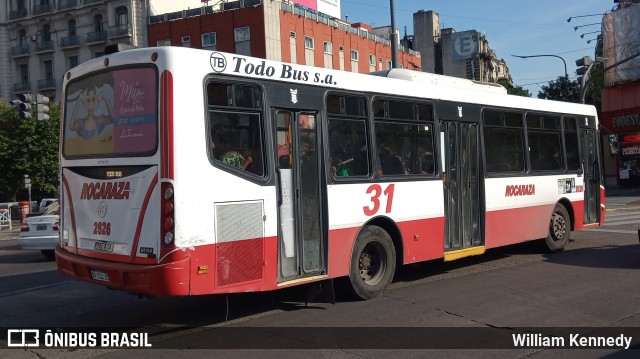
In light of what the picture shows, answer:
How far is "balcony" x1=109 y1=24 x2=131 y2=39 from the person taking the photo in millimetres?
51000

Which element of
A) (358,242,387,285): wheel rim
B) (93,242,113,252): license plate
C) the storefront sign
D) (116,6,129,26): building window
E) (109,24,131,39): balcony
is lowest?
(358,242,387,285): wheel rim

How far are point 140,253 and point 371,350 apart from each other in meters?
2.56

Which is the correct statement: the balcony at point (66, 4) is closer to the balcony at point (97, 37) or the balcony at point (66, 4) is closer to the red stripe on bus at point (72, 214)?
the balcony at point (97, 37)

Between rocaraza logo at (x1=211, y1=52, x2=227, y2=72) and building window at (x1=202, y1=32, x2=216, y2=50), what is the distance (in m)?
40.8

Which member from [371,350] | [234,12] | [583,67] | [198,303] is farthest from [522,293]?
[234,12]

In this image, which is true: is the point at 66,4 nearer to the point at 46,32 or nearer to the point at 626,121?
the point at 46,32

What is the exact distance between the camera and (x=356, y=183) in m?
7.91

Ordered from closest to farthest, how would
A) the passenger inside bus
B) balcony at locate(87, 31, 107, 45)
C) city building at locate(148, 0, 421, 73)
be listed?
the passenger inside bus → city building at locate(148, 0, 421, 73) → balcony at locate(87, 31, 107, 45)

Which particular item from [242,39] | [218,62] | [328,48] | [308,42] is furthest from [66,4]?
[218,62]

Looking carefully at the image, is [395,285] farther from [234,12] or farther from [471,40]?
[471,40]

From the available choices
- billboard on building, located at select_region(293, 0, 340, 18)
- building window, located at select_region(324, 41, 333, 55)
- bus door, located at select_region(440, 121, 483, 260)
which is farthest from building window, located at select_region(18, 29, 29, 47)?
bus door, located at select_region(440, 121, 483, 260)

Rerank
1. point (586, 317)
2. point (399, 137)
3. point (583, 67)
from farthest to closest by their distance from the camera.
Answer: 1. point (583, 67)
2. point (399, 137)
3. point (586, 317)

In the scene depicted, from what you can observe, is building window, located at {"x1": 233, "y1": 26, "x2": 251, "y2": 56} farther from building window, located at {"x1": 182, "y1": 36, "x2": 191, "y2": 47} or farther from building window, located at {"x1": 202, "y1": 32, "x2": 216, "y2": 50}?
building window, located at {"x1": 182, "y1": 36, "x2": 191, "y2": 47}

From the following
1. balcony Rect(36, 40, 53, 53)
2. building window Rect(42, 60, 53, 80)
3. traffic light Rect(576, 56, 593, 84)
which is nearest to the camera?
traffic light Rect(576, 56, 593, 84)
